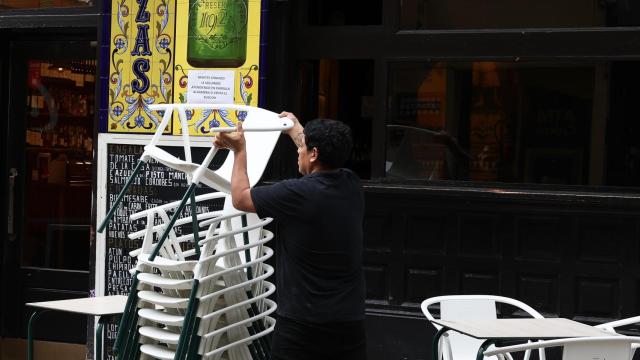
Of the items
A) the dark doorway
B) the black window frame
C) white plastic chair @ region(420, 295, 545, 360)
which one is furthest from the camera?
the dark doorway

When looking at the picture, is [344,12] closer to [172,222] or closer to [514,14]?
[514,14]

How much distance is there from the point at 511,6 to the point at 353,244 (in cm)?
280

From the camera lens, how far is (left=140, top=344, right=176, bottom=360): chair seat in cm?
478

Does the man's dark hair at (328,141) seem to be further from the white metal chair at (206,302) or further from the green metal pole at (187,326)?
the green metal pole at (187,326)

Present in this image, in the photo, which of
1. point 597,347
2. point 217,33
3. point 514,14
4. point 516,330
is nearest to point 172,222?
point 516,330

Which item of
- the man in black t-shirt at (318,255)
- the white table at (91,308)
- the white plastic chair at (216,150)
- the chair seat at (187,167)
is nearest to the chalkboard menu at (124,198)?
the white plastic chair at (216,150)

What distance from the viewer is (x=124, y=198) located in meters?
7.04

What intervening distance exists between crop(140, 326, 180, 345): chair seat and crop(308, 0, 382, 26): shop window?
2.76 meters

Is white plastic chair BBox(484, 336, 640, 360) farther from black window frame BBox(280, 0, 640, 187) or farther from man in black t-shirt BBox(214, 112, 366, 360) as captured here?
black window frame BBox(280, 0, 640, 187)

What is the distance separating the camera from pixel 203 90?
683cm

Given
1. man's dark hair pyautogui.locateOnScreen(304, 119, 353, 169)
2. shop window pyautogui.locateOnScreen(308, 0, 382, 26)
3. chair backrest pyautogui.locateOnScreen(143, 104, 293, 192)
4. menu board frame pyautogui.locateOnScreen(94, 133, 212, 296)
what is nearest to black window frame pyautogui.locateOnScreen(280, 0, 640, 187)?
shop window pyautogui.locateOnScreen(308, 0, 382, 26)

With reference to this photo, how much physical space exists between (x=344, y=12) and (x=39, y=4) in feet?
8.05

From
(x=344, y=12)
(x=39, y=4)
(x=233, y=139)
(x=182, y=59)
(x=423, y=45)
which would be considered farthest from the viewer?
(x=39, y=4)

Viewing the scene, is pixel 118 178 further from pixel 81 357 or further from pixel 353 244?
pixel 353 244
